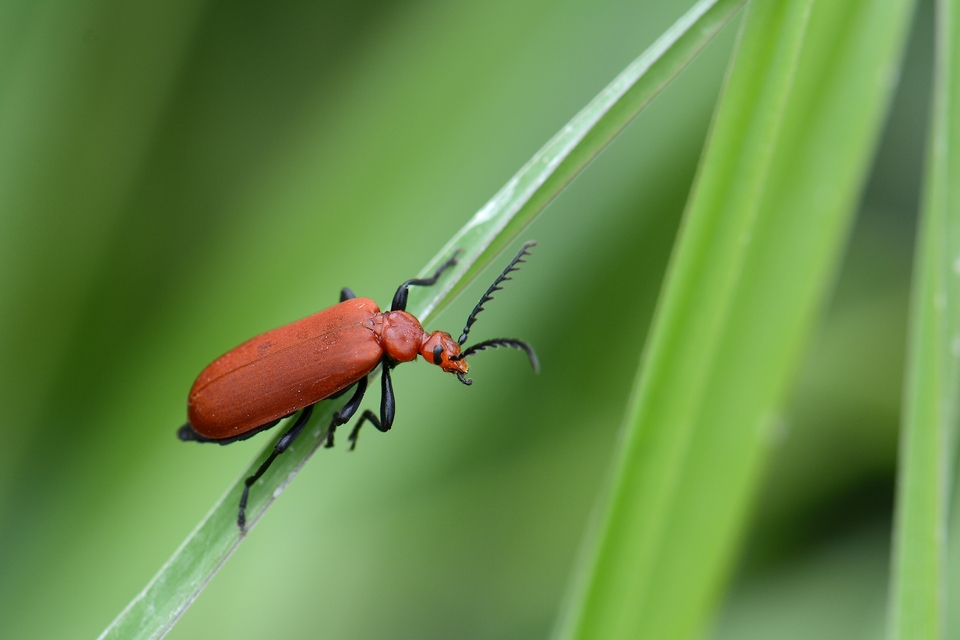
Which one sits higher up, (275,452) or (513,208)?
(513,208)

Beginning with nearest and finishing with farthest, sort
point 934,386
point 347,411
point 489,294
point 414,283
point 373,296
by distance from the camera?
point 934,386 < point 414,283 < point 347,411 < point 489,294 < point 373,296

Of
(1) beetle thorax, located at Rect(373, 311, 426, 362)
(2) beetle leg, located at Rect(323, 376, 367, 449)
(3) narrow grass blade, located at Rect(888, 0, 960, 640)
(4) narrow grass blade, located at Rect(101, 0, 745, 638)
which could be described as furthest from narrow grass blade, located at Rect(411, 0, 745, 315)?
(1) beetle thorax, located at Rect(373, 311, 426, 362)

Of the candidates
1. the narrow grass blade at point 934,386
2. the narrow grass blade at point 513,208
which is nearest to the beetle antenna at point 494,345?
the narrow grass blade at point 513,208

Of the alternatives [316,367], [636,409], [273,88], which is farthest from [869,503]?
[273,88]

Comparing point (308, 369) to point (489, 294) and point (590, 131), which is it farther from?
point (590, 131)

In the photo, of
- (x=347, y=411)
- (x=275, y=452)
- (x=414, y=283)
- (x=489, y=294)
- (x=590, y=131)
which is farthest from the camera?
(x=489, y=294)

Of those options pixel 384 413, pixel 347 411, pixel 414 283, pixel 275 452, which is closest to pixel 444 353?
pixel 384 413

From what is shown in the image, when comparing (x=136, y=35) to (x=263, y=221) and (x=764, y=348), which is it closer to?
(x=263, y=221)

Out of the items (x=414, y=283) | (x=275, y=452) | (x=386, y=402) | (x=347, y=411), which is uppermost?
(x=414, y=283)

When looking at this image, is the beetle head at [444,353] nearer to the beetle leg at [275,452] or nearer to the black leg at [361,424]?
the black leg at [361,424]
